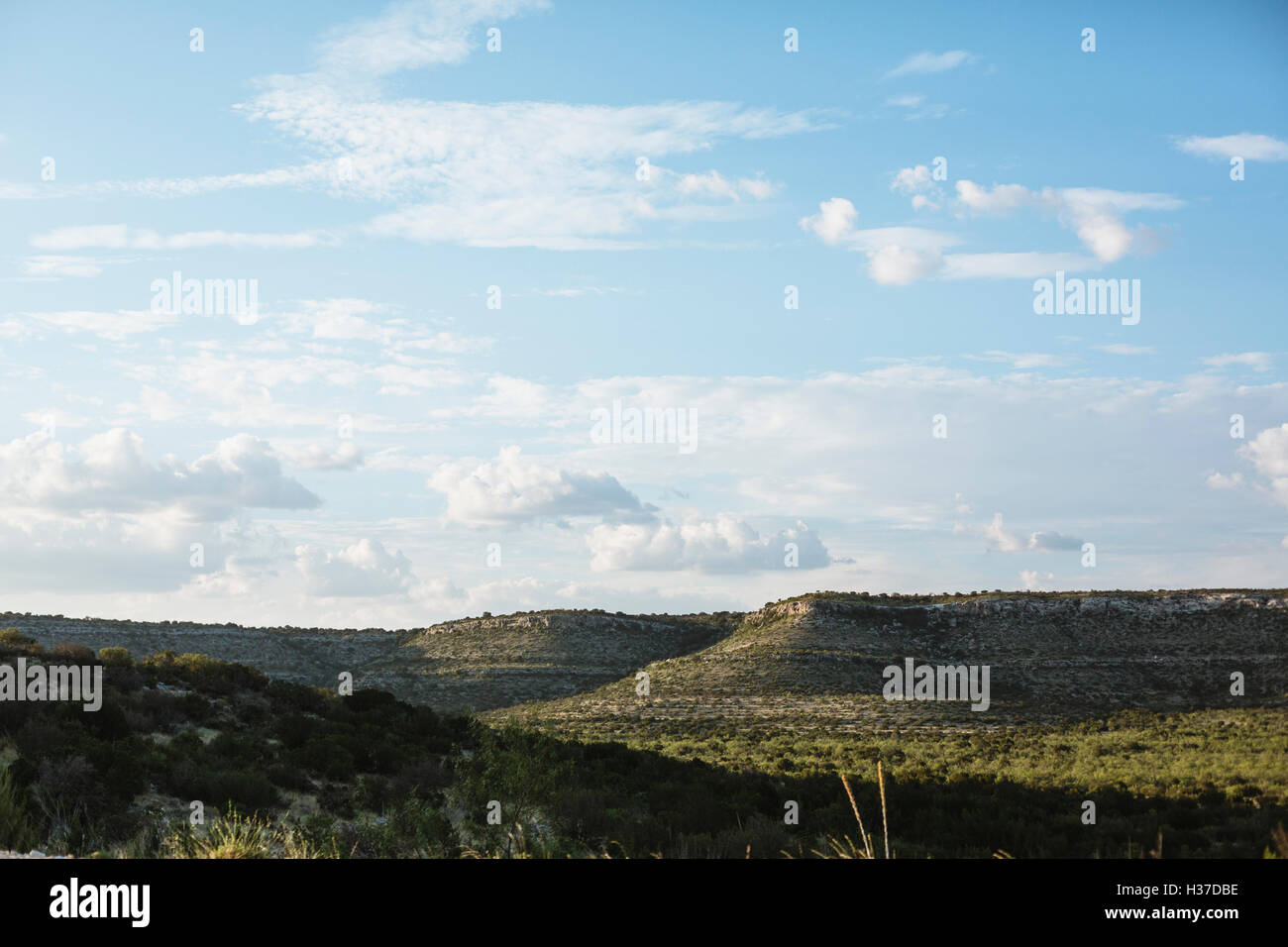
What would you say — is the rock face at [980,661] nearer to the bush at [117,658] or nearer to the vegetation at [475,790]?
the vegetation at [475,790]

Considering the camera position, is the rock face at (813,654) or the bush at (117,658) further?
the rock face at (813,654)

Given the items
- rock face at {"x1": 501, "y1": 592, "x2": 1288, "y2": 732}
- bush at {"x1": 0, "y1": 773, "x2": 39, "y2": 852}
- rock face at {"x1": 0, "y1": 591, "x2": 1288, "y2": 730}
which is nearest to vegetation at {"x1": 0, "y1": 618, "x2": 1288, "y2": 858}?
bush at {"x1": 0, "y1": 773, "x2": 39, "y2": 852}

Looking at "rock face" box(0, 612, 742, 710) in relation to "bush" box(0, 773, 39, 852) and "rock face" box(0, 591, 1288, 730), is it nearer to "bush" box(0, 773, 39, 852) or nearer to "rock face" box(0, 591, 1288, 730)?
"rock face" box(0, 591, 1288, 730)

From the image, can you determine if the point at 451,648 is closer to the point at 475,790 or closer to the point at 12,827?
the point at 475,790

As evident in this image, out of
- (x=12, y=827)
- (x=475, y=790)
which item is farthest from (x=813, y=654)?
(x=12, y=827)

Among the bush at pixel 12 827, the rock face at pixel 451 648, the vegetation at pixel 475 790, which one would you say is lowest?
the rock face at pixel 451 648

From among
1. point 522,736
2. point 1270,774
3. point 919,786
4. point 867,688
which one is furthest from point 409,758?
point 867,688

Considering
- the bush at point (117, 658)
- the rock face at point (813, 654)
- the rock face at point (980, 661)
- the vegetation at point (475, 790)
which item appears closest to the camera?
the vegetation at point (475, 790)

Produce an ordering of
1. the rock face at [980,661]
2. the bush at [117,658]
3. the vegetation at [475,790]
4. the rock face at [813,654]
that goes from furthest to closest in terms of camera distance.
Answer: the rock face at [813,654], the rock face at [980,661], the bush at [117,658], the vegetation at [475,790]

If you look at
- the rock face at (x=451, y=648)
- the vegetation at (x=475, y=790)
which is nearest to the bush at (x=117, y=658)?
the vegetation at (x=475, y=790)
